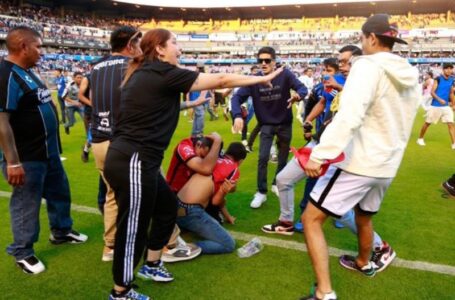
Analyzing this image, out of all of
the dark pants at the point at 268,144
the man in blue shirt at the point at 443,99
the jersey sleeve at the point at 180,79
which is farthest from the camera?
the man in blue shirt at the point at 443,99

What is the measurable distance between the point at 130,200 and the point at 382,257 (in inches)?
90.9

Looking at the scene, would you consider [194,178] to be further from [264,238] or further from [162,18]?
[162,18]

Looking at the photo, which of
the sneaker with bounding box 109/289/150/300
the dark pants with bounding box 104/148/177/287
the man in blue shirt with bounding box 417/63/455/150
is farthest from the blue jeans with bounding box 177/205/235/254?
the man in blue shirt with bounding box 417/63/455/150

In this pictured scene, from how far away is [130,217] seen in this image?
8.71ft

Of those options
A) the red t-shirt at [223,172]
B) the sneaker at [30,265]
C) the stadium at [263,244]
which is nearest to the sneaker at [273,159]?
the stadium at [263,244]

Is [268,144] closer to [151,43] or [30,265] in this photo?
[151,43]

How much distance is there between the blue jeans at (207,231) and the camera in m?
3.69

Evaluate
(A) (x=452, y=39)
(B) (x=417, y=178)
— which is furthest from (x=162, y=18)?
(B) (x=417, y=178)

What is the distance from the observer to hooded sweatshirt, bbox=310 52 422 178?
2500 millimetres

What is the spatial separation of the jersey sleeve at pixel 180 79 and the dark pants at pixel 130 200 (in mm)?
525

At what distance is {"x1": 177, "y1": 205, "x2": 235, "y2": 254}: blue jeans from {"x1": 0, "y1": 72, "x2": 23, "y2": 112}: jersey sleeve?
173cm

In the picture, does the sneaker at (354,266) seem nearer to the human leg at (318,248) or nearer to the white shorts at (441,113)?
the human leg at (318,248)

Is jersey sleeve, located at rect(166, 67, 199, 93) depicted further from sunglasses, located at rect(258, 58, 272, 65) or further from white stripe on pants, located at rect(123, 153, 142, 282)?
sunglasses, located at rect(258, 58, 272, 65)

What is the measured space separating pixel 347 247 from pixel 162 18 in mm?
66610
